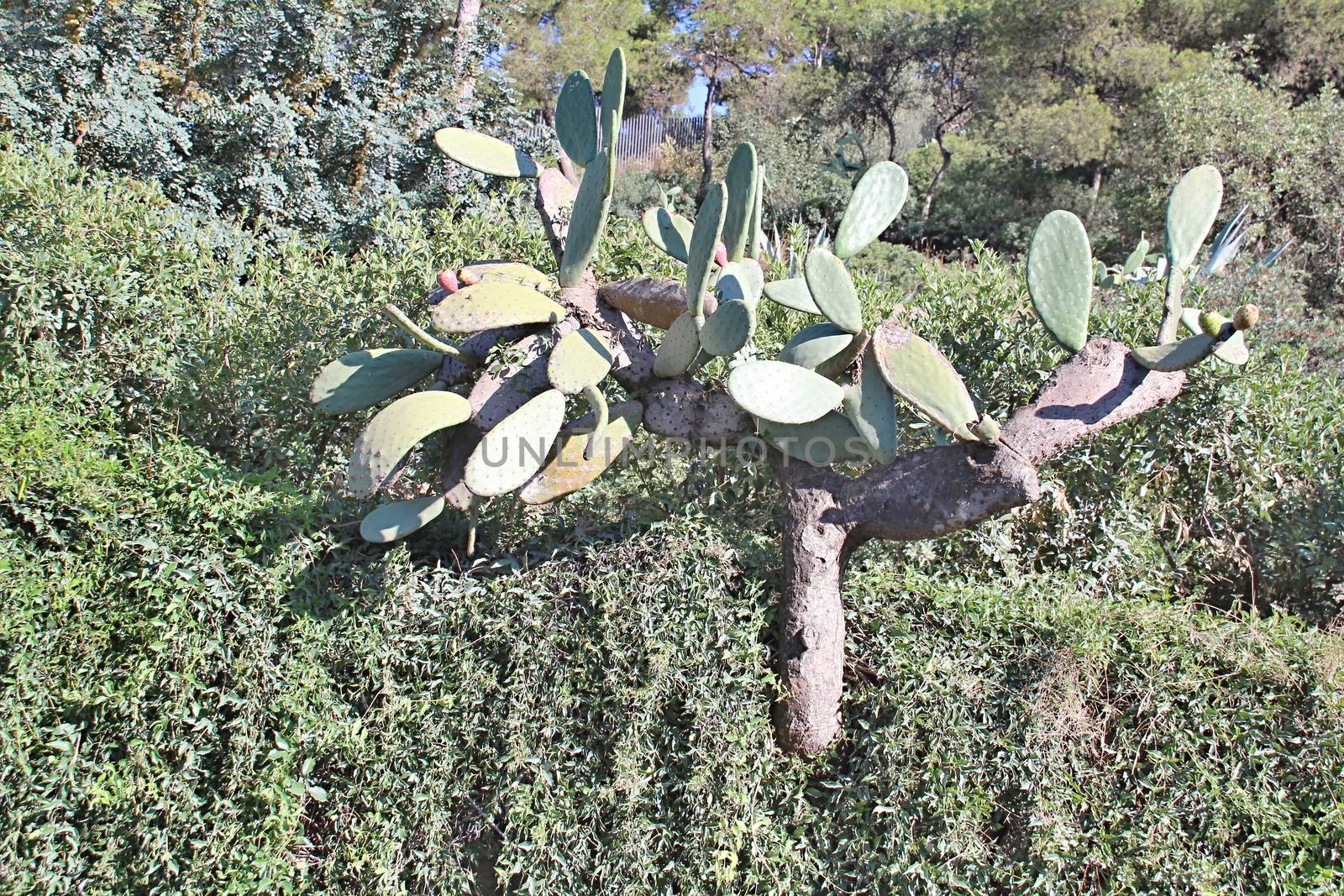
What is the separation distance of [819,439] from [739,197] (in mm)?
656

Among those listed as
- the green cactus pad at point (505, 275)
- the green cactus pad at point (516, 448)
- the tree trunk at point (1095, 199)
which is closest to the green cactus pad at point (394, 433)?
the green cactus pad at point (516, 448)

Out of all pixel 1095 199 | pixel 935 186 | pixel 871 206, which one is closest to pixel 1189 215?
pixel 871 206

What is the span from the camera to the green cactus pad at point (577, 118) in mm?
2863

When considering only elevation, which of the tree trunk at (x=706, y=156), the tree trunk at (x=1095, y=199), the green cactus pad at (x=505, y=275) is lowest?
the tree trunk at (x=706, y=156)

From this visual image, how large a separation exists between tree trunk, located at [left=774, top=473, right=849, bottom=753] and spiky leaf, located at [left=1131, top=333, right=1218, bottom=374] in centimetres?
83

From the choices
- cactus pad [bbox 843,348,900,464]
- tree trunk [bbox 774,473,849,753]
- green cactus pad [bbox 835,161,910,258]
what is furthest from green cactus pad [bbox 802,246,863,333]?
tree trunk [bbox 774,473,849,753]

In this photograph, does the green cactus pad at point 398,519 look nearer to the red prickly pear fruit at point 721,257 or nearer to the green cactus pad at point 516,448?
the green cactus pad at point 516,448

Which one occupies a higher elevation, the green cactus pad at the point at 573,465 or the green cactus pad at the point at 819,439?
the green cactus pad at the point at 819,439

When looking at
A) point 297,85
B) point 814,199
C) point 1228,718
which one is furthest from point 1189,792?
point 814,199

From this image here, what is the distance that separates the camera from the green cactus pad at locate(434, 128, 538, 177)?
2.82 metres

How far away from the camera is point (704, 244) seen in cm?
234

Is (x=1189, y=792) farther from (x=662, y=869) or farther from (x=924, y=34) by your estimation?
(x=924, y=34)

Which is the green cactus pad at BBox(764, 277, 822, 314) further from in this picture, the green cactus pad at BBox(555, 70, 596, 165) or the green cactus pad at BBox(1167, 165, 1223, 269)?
the green cactus pad at BBox(1167, 165, 1223, 269)

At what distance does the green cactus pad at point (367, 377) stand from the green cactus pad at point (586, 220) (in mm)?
486
